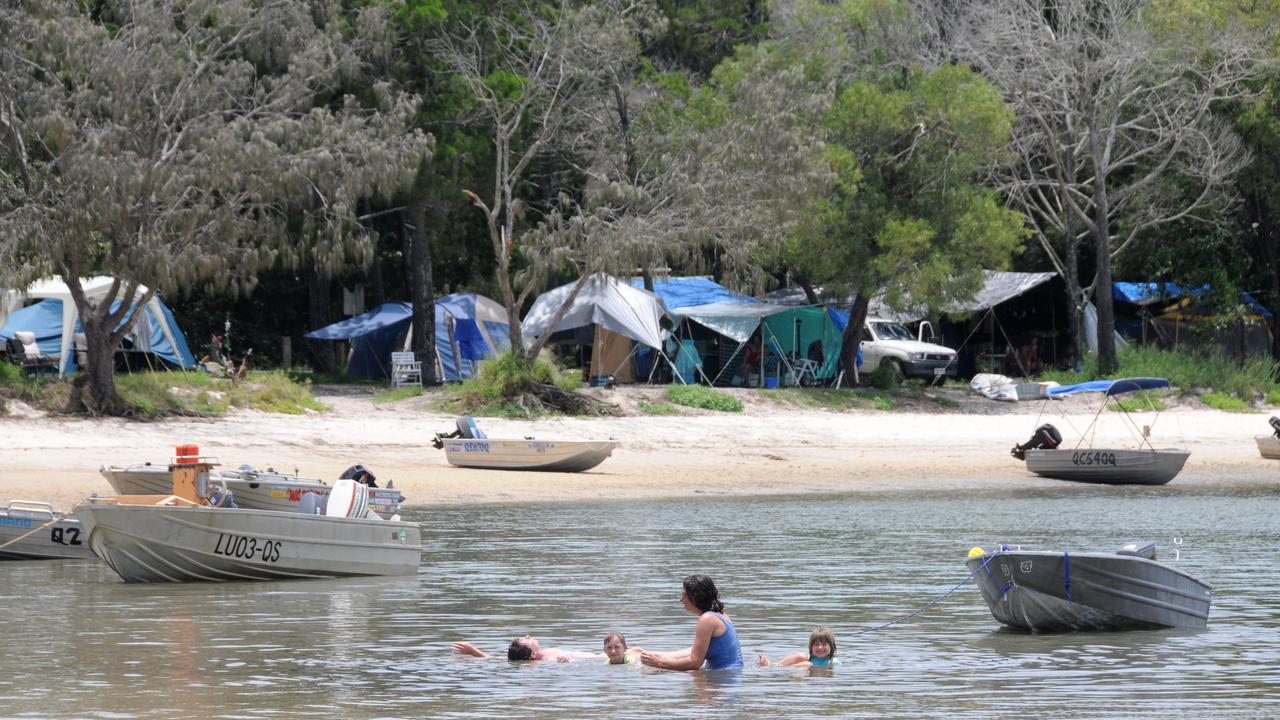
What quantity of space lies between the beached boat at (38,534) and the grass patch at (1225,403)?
95.4ft

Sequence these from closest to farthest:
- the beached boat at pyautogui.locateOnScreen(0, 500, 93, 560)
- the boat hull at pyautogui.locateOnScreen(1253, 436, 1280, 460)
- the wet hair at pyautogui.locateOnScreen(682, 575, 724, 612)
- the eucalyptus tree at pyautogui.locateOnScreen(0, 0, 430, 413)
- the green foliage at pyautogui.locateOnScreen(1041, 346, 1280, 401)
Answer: the wet hair at pyautogui.locateOnScreen(682, 575, 724, 612) < the beached boat at pyautogui.locateOnScreen(0, 500, 93, 560) < the eucalyptus tree at pyautogui.locateOnScreen(0, 0, 430, 413) < the boat hull at pyautogui.locateOnScreen(1253, 436, 1280, 460) < the green foliage at pyautogui.locateOnScreen(1041, 346, 1280, 401)

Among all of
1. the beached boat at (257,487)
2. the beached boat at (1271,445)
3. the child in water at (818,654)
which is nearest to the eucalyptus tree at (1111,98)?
the beached boat at (1271,445)

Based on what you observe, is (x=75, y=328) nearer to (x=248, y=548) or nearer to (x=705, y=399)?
(x=705, y=399)

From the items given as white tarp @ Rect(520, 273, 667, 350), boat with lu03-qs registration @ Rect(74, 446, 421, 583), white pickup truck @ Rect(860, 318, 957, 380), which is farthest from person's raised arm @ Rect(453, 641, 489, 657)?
white pickup truck @ Rect(860, 318, 957, 380)

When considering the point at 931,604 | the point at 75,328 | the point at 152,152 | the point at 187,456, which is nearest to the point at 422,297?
the point at 75,328

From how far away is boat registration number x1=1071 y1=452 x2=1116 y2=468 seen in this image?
32562 mm

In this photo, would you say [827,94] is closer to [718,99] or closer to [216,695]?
[718,99]

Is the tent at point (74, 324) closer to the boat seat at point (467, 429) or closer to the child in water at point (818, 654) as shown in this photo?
the boat seat at point (467, 429)

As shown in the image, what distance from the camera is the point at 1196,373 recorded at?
140 feet

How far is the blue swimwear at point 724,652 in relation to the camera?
13.5m

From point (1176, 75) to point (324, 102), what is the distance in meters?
22.2

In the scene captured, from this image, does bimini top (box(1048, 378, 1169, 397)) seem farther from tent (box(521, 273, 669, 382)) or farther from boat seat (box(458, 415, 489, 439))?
tent (box(521, 273, 669, 382))

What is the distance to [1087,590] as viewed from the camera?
603 inches

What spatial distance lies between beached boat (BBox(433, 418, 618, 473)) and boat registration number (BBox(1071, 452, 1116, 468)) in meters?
9.16
